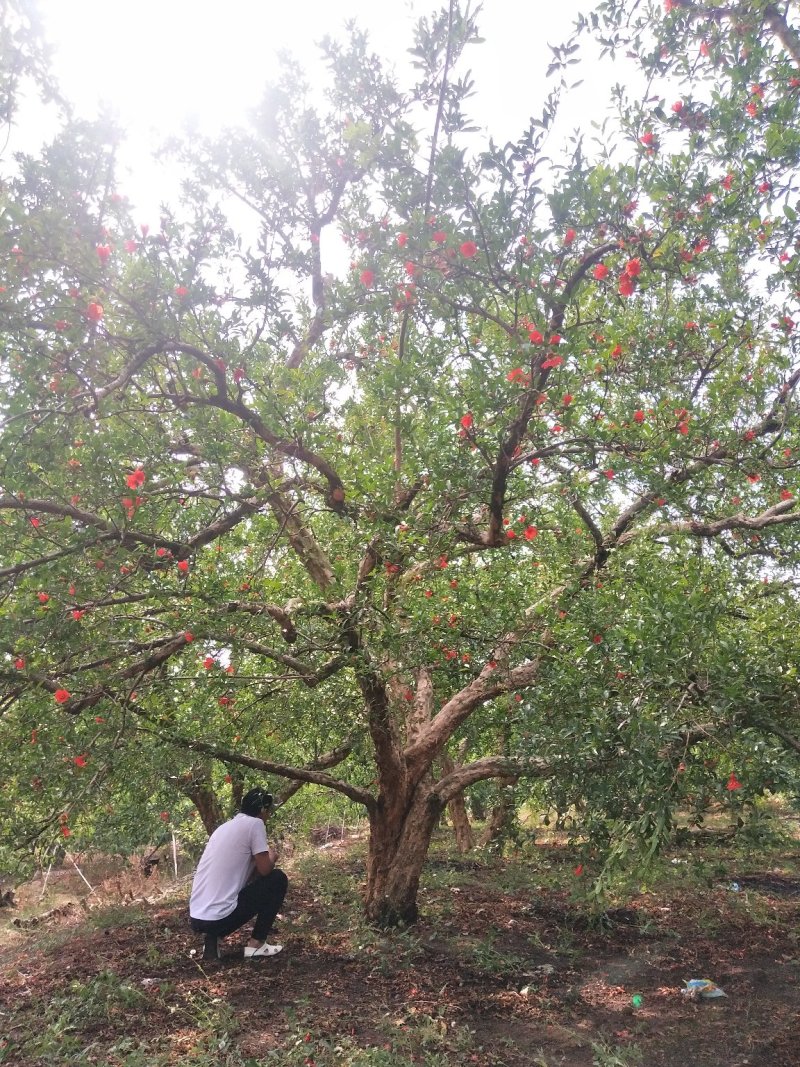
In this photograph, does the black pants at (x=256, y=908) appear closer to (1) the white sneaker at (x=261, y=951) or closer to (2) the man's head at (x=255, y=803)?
(1) the white sneaker at (x=261, y=951)

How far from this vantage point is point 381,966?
18.1ft

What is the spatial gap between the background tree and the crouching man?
525 millimetres

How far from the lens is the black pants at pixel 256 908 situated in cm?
550

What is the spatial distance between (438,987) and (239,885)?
5.19 feet

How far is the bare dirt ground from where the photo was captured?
416 cm

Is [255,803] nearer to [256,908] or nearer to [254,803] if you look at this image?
[254,803]

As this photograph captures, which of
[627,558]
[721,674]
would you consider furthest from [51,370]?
[627,558]

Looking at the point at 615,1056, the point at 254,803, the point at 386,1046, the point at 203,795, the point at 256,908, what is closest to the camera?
the point at 615,1056

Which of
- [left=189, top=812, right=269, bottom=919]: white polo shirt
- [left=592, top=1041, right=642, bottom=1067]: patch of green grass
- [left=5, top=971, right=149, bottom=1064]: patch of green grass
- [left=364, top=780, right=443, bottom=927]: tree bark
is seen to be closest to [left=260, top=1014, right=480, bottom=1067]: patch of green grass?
[left=592, top=1041, right=642, bottom=1067]: patch of green grass

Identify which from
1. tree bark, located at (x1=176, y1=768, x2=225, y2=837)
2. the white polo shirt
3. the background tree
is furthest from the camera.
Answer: tree bark, located at (x1=176, y1=768, x2=225, y2=837)

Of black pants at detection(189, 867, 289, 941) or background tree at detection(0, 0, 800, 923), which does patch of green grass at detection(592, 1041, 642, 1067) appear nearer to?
background tree at detection(0, 0, 800, 923)

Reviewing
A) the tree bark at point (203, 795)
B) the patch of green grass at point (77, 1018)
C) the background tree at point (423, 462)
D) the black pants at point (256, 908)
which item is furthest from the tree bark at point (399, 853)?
the patch of green grass at point (77, 1018)

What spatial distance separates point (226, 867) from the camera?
18.1 ft

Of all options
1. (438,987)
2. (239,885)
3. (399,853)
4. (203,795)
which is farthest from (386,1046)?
(203,795)
